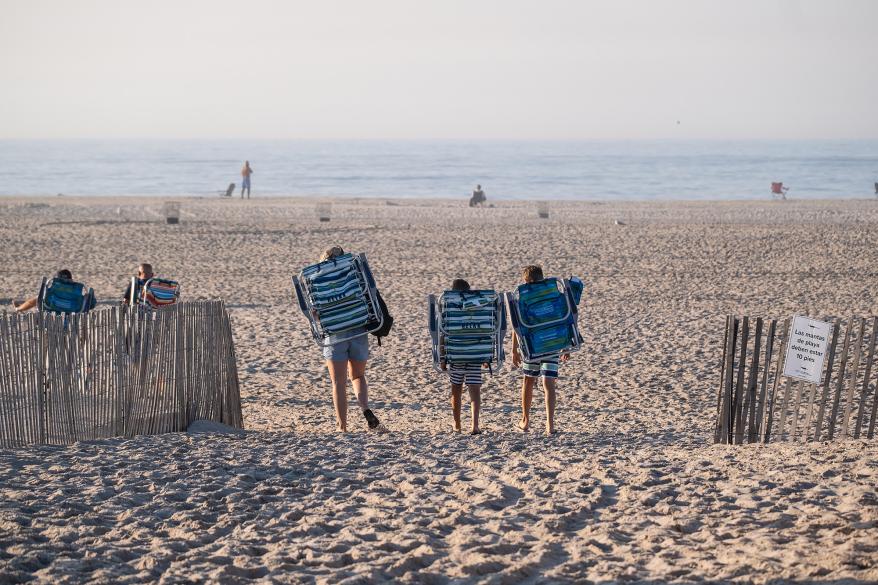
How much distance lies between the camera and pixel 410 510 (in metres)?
5.49

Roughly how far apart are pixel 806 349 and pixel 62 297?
6.26m

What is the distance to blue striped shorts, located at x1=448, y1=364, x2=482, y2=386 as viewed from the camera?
752 centimetres

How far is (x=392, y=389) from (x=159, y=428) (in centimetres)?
292

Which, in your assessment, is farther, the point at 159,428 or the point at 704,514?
the point at 159,428

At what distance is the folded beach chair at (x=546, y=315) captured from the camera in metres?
7.42

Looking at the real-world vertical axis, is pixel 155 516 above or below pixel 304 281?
below

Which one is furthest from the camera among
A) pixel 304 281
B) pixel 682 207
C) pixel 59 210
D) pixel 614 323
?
pixel 682 207

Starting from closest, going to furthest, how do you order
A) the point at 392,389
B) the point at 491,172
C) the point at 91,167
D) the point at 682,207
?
the point at 392,389 < the point at 682,207 < the point at 491,172 < the point at 91,167

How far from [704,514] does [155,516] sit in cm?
273

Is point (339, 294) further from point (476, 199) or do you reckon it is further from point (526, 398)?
point (476, 199)

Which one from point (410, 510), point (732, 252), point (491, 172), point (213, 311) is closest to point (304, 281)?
point (213, 311)

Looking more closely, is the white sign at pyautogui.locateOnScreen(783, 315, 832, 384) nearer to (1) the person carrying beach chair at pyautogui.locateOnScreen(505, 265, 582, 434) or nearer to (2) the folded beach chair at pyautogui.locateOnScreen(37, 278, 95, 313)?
(1) the person carrying beach chair at pyautogui.locateOnScreen(505, 265, 582, 434)

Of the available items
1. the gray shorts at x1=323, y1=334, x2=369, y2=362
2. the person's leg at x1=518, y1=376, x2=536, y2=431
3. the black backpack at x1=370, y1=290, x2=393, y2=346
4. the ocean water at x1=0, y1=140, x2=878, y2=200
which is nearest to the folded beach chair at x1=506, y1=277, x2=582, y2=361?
the person's leg at x1=518, y1=376, x2=536, y2=431

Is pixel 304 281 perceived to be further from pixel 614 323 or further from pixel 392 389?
pixel 614 323
